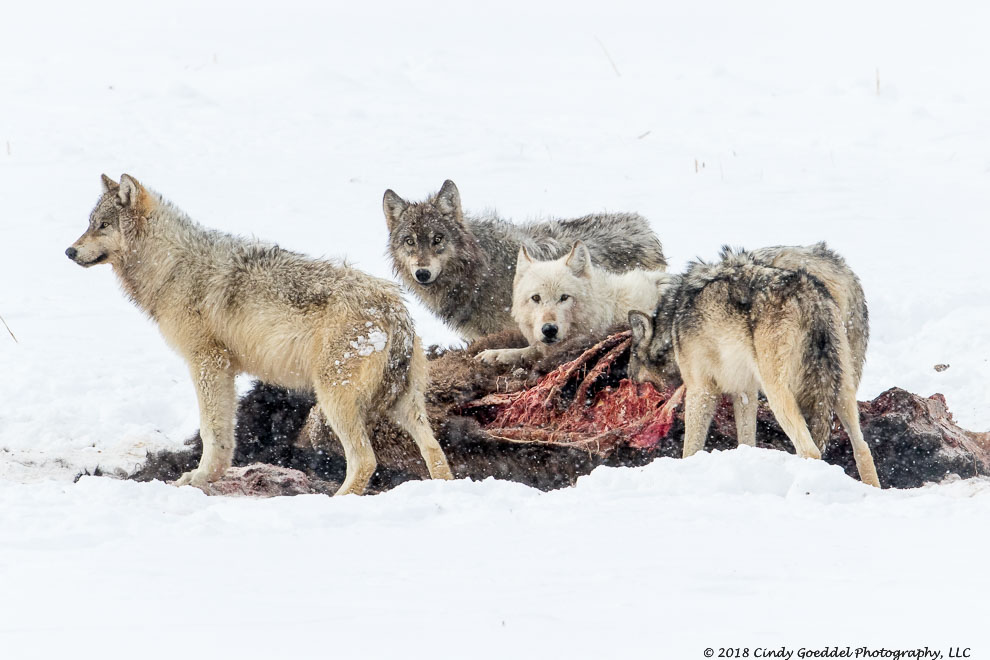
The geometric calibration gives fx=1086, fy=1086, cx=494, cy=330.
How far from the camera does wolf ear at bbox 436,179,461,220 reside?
31.5 feet

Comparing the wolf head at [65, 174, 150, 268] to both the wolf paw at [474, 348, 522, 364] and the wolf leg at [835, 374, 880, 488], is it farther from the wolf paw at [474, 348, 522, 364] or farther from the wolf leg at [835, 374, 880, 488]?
the wolf leg at [835, 374, 880, 488]

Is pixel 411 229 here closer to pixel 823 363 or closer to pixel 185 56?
pixel 823 363

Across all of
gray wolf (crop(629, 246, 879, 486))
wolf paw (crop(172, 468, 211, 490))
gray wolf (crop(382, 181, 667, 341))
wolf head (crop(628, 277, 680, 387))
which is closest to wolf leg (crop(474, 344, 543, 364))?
wolf head (crop(628, 277, 680, 387))

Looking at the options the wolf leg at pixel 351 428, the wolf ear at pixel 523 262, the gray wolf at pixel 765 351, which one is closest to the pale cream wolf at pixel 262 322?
the wolf leg at pixel 351 428

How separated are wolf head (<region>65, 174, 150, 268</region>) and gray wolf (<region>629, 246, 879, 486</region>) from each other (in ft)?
11.6

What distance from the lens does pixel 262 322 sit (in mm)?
6457

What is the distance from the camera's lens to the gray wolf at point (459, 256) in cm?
948

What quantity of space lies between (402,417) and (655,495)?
2.00 metres

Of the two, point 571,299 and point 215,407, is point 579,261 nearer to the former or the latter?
point 571,299

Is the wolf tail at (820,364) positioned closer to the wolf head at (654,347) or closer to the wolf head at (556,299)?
the wolf head at (654,347)

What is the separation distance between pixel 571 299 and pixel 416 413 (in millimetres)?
2032

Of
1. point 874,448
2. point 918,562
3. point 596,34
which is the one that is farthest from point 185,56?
point 918,562

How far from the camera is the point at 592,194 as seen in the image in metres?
15.8

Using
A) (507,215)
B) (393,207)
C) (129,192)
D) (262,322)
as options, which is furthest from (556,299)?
(507,215)
